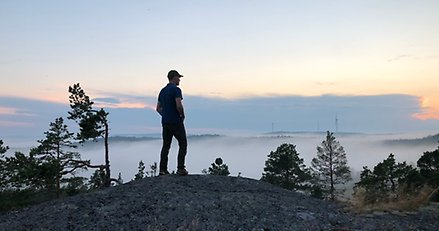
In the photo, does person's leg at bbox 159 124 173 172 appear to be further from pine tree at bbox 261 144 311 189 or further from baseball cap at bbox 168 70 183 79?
pine tree at bbox 261 144 311 189

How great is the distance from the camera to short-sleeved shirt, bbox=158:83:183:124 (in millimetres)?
10642

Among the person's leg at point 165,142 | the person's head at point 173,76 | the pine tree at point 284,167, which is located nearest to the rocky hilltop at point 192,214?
the person's leg at point 165,142

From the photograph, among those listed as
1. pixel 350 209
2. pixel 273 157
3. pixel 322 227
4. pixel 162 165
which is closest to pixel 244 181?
pixel 162 165

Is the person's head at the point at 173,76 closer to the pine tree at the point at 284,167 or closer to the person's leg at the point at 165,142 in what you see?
the person's leg at the point at 165,142

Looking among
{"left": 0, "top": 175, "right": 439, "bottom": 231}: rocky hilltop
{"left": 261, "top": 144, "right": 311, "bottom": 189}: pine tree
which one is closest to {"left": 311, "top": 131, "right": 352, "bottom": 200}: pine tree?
{"left": 261, "top": 144, "right": 311, "bottom": 189}: pine tree

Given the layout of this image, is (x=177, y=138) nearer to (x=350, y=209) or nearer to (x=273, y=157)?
(x=350, y=209)

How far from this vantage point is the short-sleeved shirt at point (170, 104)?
10642 mm

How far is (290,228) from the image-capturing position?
7605 millimetres

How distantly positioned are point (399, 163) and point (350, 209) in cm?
1948

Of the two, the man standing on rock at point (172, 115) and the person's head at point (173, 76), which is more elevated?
the person's head at point (173, 76)

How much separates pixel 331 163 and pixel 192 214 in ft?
99.8

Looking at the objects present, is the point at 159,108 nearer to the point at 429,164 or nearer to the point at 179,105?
the point at 179,105

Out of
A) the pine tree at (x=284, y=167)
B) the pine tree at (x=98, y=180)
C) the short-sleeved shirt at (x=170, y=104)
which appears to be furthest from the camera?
the pine tree at (x=284, y=167)

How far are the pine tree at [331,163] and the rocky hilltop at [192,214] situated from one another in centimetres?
2705
